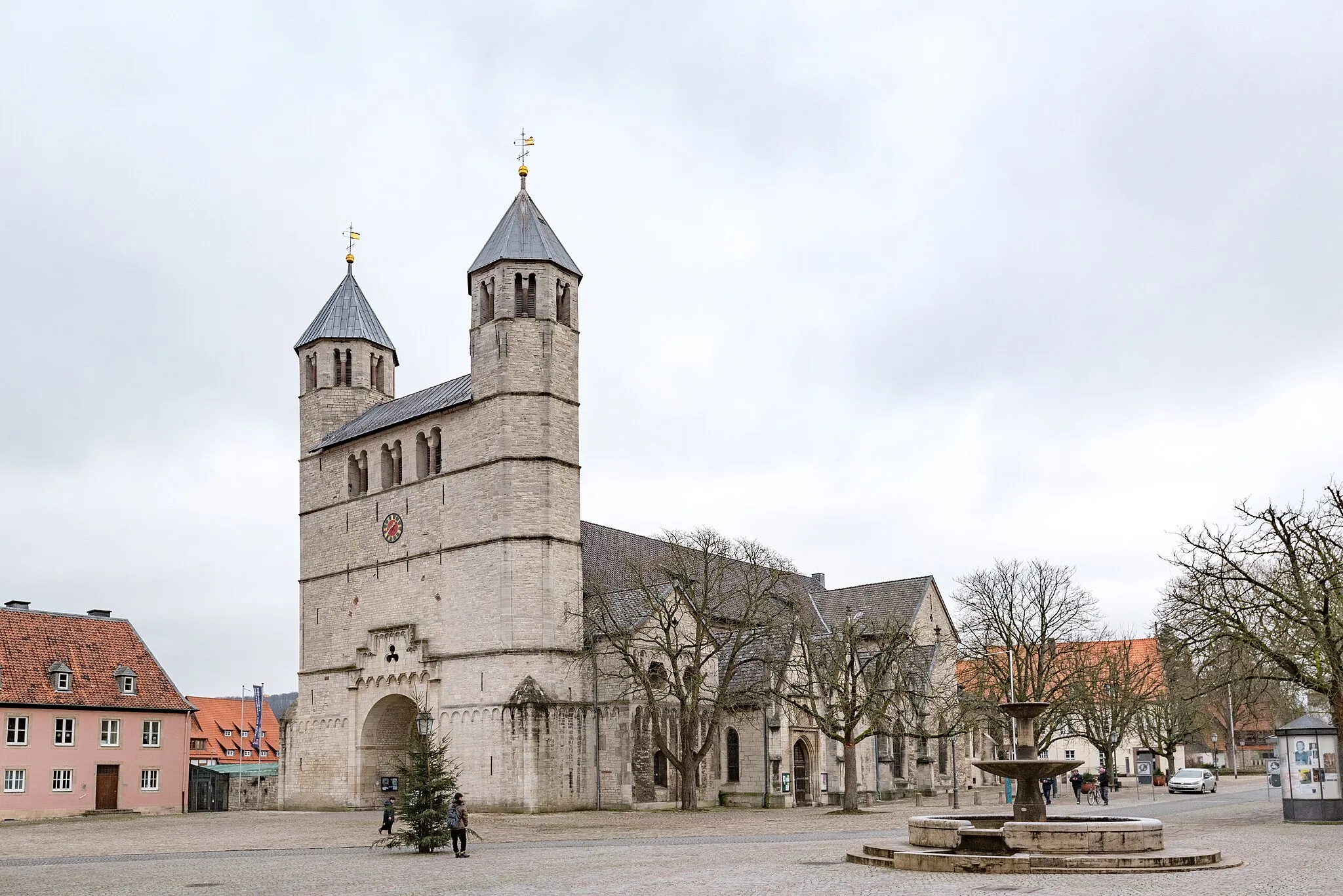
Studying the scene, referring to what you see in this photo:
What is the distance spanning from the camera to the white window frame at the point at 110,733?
56.3 metres

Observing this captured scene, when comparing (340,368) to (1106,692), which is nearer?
(340,368)

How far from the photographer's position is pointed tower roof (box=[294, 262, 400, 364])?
6400cm

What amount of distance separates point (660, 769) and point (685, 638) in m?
5.95

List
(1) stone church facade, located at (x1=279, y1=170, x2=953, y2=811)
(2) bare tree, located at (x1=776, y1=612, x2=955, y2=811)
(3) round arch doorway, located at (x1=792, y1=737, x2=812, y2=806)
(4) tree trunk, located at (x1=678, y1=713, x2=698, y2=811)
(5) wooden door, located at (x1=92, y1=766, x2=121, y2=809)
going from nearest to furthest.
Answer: (2) bare tree, located at (x1=776, y1=612, x2=955, y2=811) → (4) tree trunk, located at (x1=678, y1=713, x2=698, y2=811) → (1) stone church facade, located at (x1=279, y1=170, x2=953, y2=811) → (5) wooden door, located at (x1=92, y1=766, x2=121, y2=809) → (3) round arch doorway, located at (x1=792, y1=737, x2=812, y2=806)

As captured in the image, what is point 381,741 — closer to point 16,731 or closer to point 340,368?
point 16,731

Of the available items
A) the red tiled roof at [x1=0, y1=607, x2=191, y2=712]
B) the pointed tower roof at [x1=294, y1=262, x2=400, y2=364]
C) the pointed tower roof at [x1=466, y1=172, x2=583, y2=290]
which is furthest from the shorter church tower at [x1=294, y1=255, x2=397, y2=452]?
the red tiled roof at [x1=0, y1=607, x2=191, y2=712]

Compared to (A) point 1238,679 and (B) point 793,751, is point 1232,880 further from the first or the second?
(B) point 793,751

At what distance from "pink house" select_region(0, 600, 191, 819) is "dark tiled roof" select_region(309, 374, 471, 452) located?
13362mm

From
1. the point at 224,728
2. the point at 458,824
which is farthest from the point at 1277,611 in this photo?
the point at 224,728

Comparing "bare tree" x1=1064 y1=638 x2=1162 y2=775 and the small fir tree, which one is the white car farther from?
the small fir tree

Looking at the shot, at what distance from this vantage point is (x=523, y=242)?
181 ft

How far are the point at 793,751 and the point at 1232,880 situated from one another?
40.4 metres

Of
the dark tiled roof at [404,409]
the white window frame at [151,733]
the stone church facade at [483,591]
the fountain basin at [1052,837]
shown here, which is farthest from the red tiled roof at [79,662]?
the fountain basin at [1052,837]

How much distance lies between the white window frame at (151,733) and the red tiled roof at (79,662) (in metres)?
0.65
